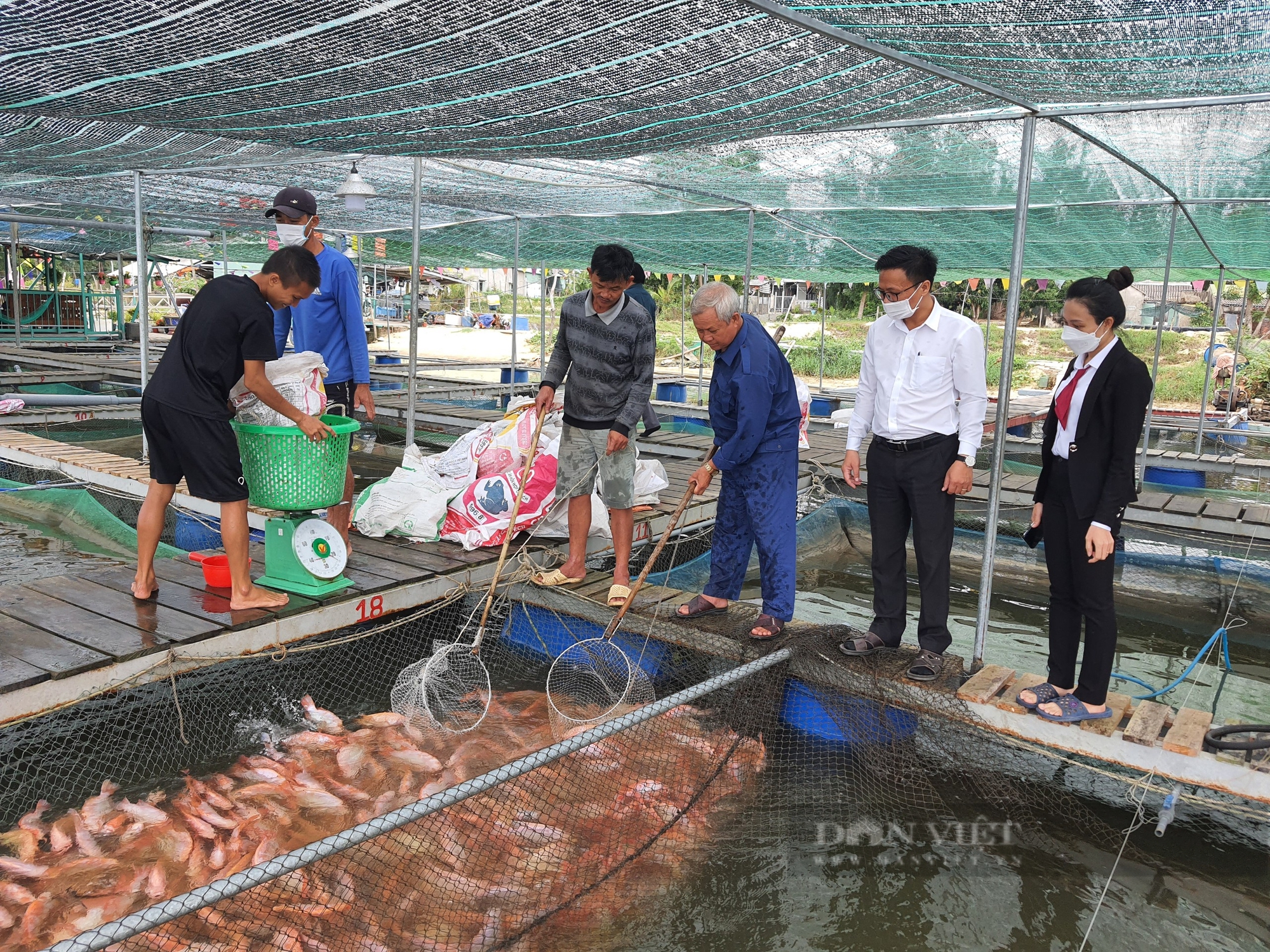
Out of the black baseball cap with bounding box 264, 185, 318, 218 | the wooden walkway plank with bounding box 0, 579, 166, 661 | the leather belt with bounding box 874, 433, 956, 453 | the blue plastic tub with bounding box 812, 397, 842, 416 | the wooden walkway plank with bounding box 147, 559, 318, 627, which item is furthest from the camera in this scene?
the blue plastic tub with bounding box 812, 397, 842, 416

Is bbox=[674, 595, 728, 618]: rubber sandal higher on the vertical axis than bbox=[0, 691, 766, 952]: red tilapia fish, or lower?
higher

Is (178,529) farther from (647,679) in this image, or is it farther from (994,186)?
(994,186)

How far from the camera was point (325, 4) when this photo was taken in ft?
9.04

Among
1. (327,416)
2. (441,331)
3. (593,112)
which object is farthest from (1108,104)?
(441,331)

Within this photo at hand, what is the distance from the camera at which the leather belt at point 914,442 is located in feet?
12.2

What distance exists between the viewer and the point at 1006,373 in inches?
152

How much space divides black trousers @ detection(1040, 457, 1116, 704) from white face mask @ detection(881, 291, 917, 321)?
82cm

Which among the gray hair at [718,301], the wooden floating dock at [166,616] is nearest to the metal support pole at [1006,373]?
the gray hair at [718,301]

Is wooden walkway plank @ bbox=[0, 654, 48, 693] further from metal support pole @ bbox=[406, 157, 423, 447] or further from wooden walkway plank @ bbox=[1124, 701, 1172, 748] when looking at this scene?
wooden walkway plank @ bbox=[1124, 701, 1172, 748]

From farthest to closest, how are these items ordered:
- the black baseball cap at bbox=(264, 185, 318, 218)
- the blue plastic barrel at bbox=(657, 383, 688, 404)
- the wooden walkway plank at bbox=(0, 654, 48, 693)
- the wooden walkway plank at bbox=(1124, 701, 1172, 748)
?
1. the blue plastic barrel at bbox=(657, 383, 688, 404)
2. the black baseball cap at bbox=(264, 185, 318, 218)
3. the wooden walkway plank at bbox=(1124, 701, 1172, 748)
4. the wooden walkway plank at bbox=(0, 654, 48, 693)

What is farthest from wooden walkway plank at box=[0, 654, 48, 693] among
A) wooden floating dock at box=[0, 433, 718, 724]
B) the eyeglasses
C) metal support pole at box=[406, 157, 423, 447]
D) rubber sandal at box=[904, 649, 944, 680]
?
the eyeglasses

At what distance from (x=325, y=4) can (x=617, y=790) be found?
3.06 m

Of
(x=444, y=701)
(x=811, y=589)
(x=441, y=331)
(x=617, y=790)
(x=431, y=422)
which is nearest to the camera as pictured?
(x=617, y=790)

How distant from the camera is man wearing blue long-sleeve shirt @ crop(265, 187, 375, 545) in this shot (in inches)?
188
